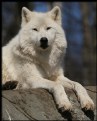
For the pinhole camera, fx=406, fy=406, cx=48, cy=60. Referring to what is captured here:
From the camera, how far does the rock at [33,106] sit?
5.74 meters

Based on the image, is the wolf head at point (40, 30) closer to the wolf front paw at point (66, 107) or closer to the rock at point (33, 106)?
the rock at point (33, 106)

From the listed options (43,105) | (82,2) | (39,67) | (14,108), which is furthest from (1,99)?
(82,2)

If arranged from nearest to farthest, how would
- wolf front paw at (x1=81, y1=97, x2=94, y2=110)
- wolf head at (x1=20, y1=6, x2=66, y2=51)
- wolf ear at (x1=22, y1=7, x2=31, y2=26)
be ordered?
wolf front paw at (x1=81, y1=97, x2=94, y2=110), wolf head at (x1=20, y1=6, x2=66, y2=51), wolf ear at (x1=22, y1=7, x2=31, y2=26)

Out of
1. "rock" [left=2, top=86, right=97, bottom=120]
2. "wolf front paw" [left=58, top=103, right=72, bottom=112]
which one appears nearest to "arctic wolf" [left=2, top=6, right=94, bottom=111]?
"rock" [left=2, top=86, right=97, bottom=120]

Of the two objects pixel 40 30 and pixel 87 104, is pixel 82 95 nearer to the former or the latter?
pixel 87 104

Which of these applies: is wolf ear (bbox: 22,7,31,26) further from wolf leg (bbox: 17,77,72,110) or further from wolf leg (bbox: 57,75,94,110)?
wolf leg (bbox: 57,75,94,110)

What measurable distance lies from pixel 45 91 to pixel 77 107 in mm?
568

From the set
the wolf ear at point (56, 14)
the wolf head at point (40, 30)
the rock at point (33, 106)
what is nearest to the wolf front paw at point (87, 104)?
the rock at point (33, 106)

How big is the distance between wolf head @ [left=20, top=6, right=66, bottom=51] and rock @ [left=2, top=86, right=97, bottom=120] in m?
1.02

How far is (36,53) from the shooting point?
735 centimetres

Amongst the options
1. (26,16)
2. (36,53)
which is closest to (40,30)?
(36,53)

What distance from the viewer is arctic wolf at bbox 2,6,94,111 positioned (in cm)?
714

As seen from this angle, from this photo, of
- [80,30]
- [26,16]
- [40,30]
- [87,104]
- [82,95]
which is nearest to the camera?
[87,104]

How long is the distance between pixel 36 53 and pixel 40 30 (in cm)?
43
